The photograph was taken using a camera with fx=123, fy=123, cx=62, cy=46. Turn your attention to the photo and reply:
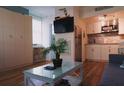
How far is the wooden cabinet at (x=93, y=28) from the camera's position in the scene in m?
6.43

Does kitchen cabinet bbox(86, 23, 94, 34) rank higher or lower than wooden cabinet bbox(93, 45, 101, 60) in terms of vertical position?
higher

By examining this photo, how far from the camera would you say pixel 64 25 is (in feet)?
16.1

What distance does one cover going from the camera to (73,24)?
475 cm

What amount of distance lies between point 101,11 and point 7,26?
3.54m

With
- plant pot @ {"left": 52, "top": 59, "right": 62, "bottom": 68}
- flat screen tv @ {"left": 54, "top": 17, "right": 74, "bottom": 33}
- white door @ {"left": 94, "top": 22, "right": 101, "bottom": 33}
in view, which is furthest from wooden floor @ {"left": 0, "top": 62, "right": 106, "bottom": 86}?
white door @ {"left": 94, "top": 22, "right": 101, "bottom": 33}

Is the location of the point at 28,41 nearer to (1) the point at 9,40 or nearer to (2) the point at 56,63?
(1) the point at 9,40

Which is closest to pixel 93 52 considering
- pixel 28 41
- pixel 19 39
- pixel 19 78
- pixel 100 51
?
pixel 100 51

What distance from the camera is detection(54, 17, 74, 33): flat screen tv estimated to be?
4766mm

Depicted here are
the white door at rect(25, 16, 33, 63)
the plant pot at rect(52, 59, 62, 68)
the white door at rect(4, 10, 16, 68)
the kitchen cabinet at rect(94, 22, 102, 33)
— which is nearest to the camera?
the plant pot at rect(52, 59, 62, 68)

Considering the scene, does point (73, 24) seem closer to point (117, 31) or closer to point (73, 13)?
point (73, 13)

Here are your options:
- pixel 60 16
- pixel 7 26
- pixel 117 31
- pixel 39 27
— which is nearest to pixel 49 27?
pixel 39 27

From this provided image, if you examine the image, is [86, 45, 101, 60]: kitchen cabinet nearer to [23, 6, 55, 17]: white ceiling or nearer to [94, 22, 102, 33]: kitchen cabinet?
[94, 22, 102, 33]: kitchen cabinet

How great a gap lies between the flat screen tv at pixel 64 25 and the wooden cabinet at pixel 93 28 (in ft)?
7.05

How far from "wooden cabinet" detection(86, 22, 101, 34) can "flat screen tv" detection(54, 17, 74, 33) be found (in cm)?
215
